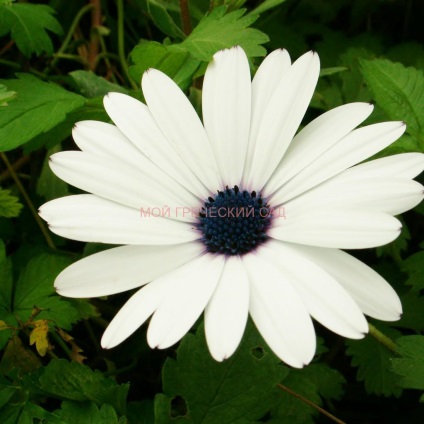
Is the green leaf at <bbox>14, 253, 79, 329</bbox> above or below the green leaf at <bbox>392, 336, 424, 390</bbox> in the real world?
above

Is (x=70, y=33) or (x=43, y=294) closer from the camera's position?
(x=43, y=294)

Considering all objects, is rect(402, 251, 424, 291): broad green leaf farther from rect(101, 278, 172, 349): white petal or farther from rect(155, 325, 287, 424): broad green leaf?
rect(101, 278, 172, 349): white petal

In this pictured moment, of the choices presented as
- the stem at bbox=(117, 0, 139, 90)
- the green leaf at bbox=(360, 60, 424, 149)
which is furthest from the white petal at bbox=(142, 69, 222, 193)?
the stem at bbox=(117, 0, 139, 90)

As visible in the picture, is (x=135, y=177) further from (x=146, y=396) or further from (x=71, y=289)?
(x=146, y=396)

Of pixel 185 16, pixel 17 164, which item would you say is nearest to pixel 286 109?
pixel 185 16

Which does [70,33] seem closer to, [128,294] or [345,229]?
[128,294]
